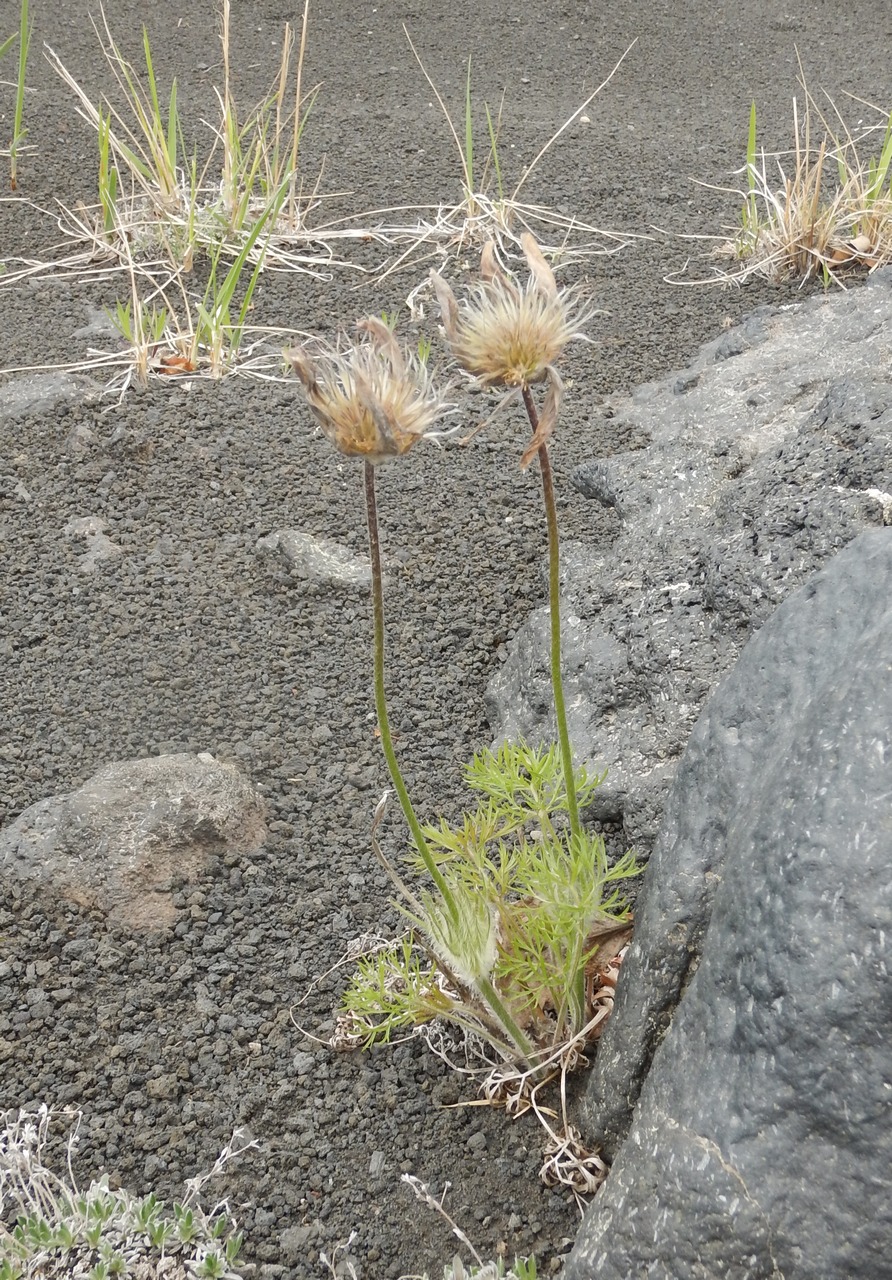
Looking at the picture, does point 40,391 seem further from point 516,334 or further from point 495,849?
point 516,334

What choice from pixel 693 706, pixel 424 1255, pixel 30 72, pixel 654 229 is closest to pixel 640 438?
pixel 693 706

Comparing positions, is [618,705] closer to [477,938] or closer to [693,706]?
[693,706]

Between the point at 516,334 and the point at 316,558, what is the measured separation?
1.63 metres

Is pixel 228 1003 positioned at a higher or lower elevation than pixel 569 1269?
lower

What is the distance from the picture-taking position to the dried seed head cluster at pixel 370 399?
1.14 m

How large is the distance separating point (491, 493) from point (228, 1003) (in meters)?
1.48

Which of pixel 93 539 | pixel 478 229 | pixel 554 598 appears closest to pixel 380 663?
pixel 554 598

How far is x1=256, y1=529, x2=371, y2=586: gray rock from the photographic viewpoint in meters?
2.72

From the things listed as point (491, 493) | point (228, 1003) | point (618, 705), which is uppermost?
point (618, 705)

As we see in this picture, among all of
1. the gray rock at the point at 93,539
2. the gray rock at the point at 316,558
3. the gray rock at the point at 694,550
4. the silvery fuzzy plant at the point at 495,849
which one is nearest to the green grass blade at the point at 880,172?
the gray rock at the point at 694,550

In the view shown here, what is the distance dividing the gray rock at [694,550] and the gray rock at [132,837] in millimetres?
563

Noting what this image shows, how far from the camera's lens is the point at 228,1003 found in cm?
191

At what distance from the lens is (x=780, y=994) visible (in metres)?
1.19

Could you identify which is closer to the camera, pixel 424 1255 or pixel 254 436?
pixel 424 1255
